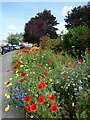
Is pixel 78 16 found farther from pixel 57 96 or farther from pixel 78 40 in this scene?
pixel 57 96

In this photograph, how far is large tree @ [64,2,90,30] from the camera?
4022 cm

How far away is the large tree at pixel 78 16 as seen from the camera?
40219 mm

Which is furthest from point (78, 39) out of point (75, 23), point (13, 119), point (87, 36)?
point (75, 23)

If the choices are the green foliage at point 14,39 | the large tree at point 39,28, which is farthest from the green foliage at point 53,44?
the green foliage at point 14,39

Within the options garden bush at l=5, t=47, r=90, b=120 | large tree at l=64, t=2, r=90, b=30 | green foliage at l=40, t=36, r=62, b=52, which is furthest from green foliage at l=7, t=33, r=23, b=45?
garden bush at l=5, t=47, r=90, b=120

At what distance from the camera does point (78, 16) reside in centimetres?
4297

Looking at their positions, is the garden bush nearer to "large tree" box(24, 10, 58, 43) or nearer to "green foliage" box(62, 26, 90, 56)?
"green foliage" box(62, 26, 90, 56)

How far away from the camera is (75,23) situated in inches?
1692

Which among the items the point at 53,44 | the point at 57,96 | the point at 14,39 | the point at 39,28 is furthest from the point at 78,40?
the point at 14,39

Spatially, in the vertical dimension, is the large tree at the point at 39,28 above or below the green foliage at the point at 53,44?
above

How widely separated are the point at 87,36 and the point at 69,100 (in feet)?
25.6

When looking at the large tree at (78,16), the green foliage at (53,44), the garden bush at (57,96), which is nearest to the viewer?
the garden bush at (57,96)

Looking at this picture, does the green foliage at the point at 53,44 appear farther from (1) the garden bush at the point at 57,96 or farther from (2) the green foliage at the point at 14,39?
(2) the green foliage at the point at 14,39

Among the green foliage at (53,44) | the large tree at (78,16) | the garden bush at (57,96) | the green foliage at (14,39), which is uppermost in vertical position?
the large tree at (78,16)
